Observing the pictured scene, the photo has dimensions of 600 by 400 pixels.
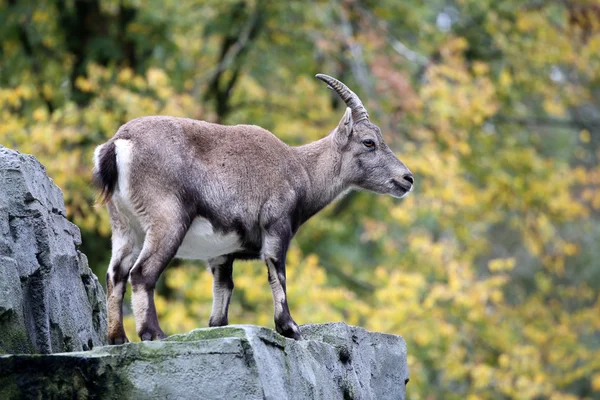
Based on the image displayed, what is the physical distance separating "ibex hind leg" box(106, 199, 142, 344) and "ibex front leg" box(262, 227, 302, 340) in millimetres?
1008

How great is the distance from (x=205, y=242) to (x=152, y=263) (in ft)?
1.91

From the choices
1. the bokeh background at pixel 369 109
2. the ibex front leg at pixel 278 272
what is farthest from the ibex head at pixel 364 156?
the bokeh background at pixel 369 109

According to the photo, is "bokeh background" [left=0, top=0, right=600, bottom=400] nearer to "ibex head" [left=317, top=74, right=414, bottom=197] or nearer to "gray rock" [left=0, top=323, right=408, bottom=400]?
"ibex head" [left=317, top=74, right=414, bottom=197]

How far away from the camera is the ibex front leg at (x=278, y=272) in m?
7.18

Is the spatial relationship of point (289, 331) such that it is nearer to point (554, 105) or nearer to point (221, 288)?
point (221, 288)

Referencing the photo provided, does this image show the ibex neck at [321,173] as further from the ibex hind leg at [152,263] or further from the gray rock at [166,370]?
the gray rock at [166,370]

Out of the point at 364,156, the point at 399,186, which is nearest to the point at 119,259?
the point at 364,156

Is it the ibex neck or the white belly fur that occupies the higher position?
the ibex neck

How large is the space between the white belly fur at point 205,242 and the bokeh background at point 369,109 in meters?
6.30

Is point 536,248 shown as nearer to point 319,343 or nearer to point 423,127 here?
point 423,127

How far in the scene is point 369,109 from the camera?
16281 millimetres

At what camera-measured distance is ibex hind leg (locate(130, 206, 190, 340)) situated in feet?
21.5

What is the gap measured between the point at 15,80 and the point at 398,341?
10411mm

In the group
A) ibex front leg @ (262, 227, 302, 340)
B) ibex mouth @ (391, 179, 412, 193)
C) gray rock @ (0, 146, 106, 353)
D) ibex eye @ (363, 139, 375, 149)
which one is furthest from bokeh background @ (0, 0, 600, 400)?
ibex front leg @ (262, 227, 302, 340)
